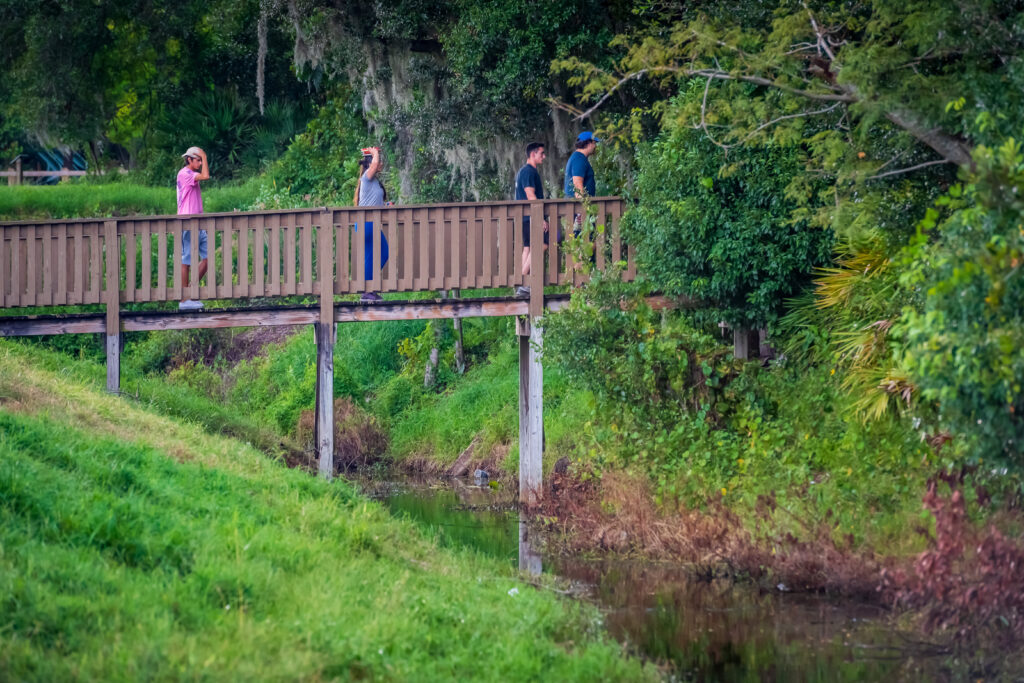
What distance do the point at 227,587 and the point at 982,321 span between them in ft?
16.1

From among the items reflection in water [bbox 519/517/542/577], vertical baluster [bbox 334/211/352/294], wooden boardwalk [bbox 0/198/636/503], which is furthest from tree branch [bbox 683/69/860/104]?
reflection in water [bbox 519/517/542/577]

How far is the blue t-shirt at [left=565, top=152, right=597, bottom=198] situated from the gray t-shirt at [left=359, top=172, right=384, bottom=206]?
2.38 meters

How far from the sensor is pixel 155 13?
2498cm

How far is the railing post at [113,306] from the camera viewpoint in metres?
14.6

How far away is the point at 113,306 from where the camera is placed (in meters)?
14.7

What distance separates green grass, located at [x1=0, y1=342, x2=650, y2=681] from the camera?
22.9 ft

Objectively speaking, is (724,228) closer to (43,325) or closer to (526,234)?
(526,234)

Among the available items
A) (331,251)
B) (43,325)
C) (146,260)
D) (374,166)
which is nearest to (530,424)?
(331,251)

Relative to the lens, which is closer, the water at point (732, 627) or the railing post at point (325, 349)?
the water at point (732, 627)

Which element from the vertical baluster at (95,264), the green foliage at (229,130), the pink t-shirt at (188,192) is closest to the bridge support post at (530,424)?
the pink t-shirt at (188,192)

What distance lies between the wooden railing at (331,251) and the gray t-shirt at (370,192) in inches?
42.7

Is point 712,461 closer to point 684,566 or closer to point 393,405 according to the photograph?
point 684,566

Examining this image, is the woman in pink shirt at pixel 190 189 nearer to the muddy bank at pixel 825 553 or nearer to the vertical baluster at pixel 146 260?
the vertical baluster at pixel 146 260

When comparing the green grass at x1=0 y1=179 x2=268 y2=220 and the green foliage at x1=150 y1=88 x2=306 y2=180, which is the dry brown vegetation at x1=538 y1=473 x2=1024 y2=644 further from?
the green foliage at x1=150 y1=88 x2=306 y2=180
